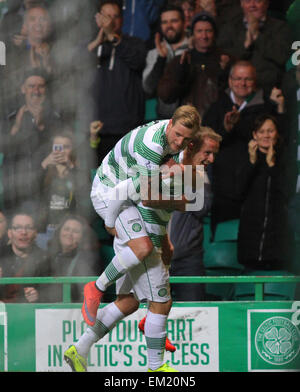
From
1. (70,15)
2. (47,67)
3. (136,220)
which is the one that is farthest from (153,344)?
(70,15)

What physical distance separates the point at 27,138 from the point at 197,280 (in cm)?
88

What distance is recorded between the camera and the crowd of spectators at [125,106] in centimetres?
266

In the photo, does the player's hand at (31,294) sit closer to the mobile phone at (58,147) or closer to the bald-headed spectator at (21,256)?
the bald-headed spectator at (21,256)

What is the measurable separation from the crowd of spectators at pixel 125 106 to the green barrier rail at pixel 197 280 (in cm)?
3

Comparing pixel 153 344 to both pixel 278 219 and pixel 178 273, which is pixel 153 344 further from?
pixel 278 219

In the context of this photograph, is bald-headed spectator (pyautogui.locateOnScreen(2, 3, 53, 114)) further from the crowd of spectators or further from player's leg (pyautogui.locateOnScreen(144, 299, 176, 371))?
player's leg (pyautogui.locateOnScreen(144, 299, 176, 371))

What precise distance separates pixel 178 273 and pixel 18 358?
72cm

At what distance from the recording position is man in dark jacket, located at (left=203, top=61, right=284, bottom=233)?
109 inches

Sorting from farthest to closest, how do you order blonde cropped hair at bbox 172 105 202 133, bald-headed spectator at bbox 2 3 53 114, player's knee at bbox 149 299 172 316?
bald-headed spectator at bbox 2 3 53 114 → player's knee at bbox 149 299 172 316 → blonde cropped hair at bbox 172 105 202 133

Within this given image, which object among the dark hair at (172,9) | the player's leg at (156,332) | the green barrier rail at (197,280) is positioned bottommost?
the player's leg at (156,332)

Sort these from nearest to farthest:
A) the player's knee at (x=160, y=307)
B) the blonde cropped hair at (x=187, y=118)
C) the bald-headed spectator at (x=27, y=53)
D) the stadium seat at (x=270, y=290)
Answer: the blonde cropped hair at (x=187, y=118)
the player's knee at (x=160, y=307)
the bald-headed spectator at (x=27, y=53)
the stadium seat at (x=270, y=290)

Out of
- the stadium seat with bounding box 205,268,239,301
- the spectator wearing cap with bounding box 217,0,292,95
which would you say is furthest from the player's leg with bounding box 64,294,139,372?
the spectator wearing cap with bounding box 217,0,292,95

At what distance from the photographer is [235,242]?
110 inches

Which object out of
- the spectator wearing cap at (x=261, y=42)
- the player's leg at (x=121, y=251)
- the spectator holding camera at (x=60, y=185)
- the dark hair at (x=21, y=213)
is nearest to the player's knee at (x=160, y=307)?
the player's leg at (x=121, y=251)
